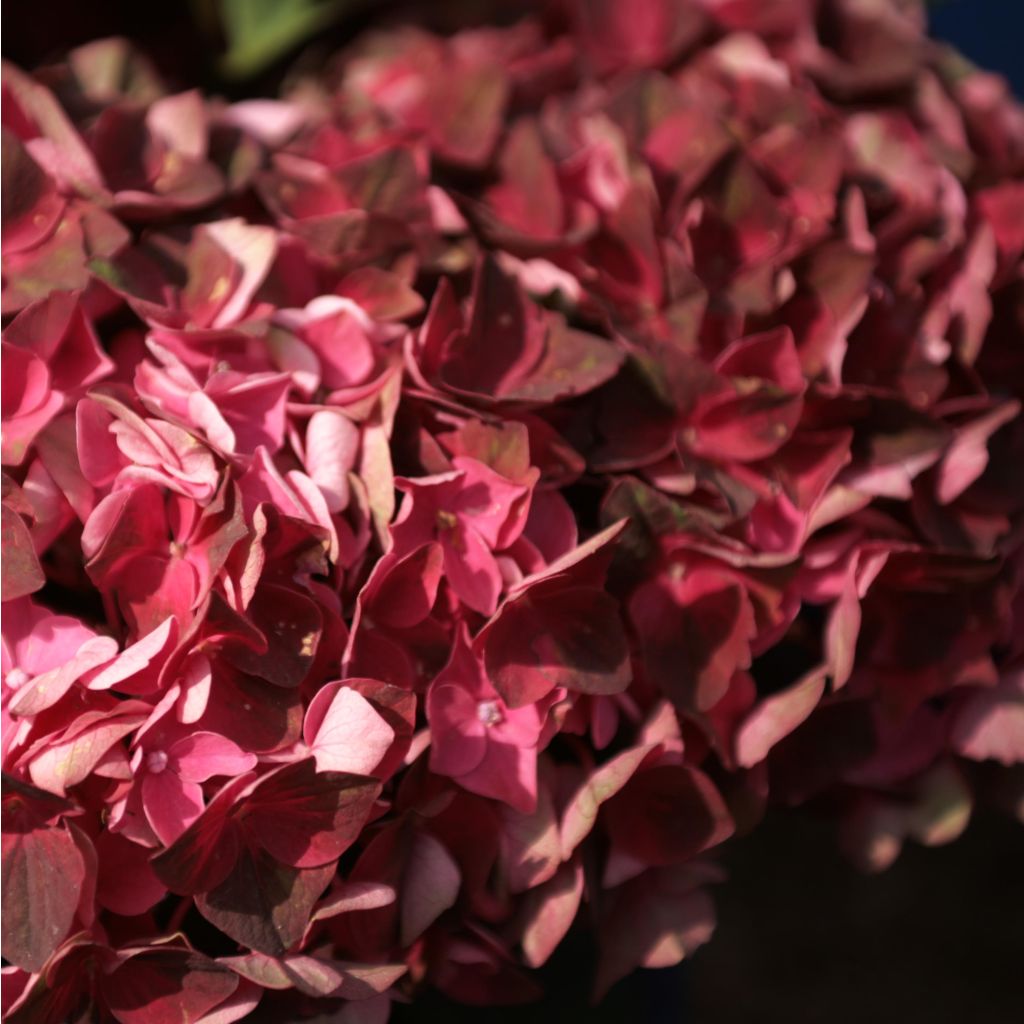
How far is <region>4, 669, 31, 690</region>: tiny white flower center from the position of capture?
0.36 m

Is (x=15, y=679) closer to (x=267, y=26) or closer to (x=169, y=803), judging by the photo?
(x=169, y=803)

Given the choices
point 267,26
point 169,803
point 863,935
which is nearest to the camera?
point 169,803

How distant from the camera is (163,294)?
1.43ft

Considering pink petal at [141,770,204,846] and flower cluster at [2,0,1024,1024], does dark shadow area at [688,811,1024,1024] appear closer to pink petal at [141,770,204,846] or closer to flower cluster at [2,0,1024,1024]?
flower cluster at [2,0,1024,1024]

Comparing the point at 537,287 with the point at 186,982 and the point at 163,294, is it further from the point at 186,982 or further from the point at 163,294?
the point at 186,982

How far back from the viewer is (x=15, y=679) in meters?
0.36

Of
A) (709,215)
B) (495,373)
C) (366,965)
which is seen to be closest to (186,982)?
(366,965)

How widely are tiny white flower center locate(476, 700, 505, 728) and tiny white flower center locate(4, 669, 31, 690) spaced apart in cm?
13

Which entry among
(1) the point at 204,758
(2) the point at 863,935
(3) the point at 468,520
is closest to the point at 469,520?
(3) the point at 468,520

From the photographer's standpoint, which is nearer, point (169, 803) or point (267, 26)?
point (169, 803)

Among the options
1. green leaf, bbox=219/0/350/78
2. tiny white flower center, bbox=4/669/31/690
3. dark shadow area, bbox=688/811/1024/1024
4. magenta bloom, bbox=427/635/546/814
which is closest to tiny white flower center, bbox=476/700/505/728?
magenta bloom, bbox=427/635/546/814

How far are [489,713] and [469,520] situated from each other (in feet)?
0.19

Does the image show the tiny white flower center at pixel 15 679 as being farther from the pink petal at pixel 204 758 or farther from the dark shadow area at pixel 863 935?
the dark shadow area at pixel 863 935

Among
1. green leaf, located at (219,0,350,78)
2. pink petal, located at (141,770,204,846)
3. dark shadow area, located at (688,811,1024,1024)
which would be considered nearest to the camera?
pink petal, located at (141,770,204,846)
